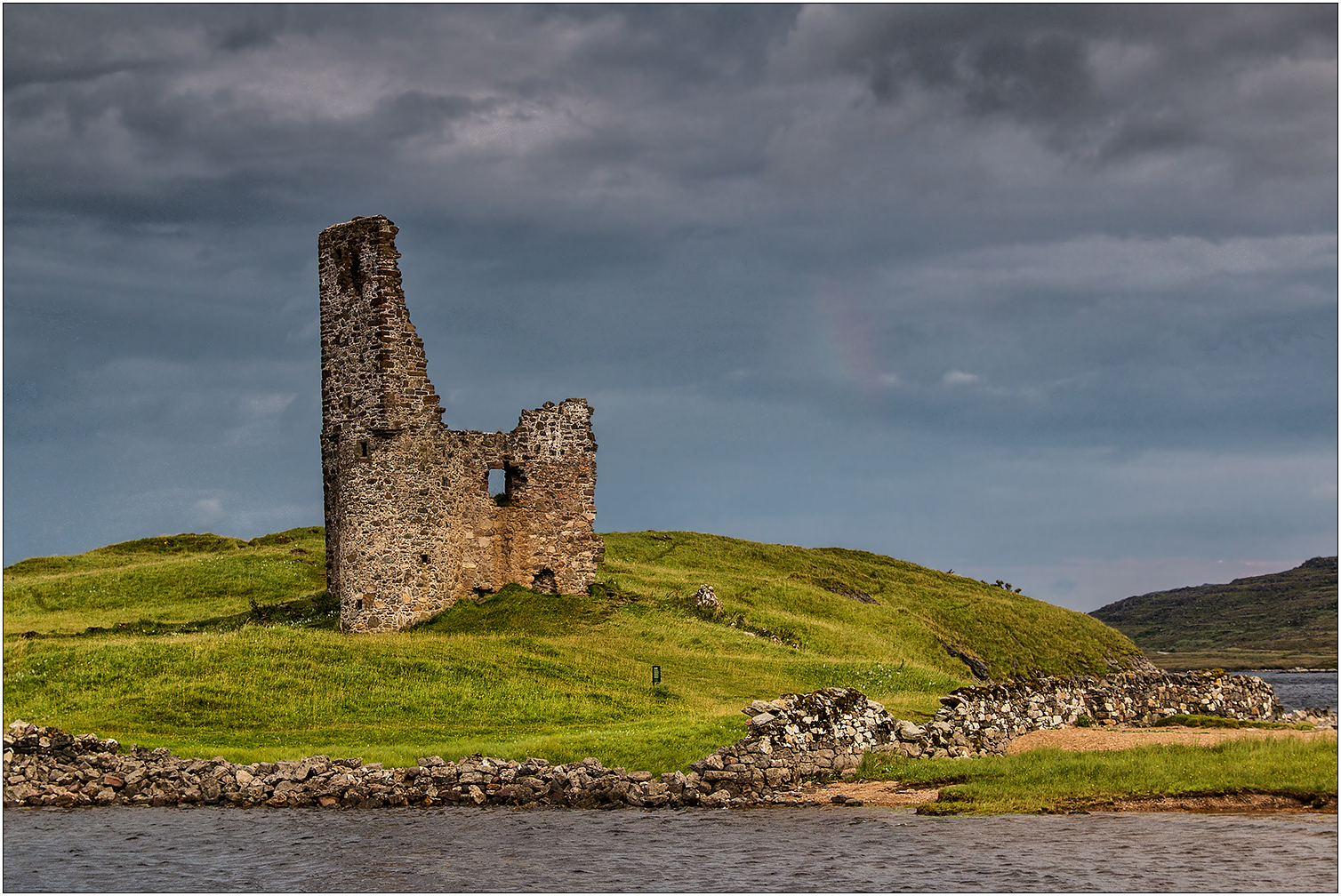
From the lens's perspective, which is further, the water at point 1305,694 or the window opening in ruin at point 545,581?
the water at point 1305,694

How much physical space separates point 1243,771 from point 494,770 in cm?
1541

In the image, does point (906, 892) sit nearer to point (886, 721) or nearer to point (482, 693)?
point (886, 721)

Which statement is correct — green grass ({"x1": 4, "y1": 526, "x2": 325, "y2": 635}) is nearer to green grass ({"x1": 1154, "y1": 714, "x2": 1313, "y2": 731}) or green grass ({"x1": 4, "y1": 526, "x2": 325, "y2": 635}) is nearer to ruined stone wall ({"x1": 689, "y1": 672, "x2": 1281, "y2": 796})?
ruined stone wall ({"x1": 689, "y1": 672, "x2": 1281, "y2": 796})

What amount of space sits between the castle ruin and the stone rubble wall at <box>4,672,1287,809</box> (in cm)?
1993

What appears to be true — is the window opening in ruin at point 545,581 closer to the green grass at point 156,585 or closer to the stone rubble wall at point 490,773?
the green grass at point 156,585

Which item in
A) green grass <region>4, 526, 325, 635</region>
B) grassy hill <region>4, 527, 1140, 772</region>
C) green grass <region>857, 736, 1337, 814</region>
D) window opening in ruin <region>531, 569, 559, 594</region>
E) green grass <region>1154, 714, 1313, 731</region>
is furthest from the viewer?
green grass <region>4, 526, 325, 635</region>

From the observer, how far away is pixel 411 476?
1975 inches

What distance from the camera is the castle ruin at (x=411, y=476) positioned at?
49.8 meters

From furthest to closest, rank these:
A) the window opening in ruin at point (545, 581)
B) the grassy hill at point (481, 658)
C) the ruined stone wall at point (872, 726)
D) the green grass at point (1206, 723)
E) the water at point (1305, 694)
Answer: the water at point (1305, 694), the window opening in ruin at point (545, 581), the green grass at point (1206, 723), the grassy hill at point (481, 658), the ruined stone wall at point (872, 726)

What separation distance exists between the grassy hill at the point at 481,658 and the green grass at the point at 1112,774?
4944 mm

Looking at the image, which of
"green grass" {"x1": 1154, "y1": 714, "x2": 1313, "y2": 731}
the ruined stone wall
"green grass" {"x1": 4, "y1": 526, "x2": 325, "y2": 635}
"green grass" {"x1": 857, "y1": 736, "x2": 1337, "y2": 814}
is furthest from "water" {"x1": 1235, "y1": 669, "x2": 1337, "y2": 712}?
"green grass" {"x1": 4, "y1": 526, "x2": 325, "y2": 635}

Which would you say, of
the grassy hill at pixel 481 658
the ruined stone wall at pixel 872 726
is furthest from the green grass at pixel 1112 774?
the grassy hill at pixel 481 658

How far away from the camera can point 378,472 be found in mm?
49875

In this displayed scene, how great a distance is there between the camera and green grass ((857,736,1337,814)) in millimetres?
25578
